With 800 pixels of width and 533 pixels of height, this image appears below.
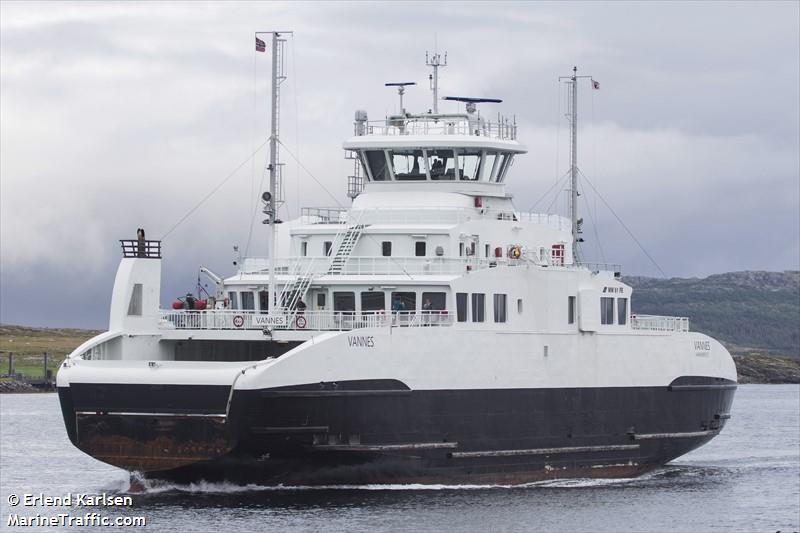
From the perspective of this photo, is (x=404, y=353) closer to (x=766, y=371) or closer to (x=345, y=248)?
(x=345, y=248)

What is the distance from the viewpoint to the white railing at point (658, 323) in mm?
45125

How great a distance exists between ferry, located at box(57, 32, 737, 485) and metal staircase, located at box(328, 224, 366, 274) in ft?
0.15

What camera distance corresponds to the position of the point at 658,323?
1800 inches

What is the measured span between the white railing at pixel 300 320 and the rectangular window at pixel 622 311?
7.25 m

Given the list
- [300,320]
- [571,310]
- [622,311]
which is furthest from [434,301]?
[622,311]

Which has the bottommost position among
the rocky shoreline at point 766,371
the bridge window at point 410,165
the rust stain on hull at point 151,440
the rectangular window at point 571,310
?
the rocky shoreline at point 766,371

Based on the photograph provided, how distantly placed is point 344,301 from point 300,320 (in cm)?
237

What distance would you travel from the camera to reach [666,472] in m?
45.8

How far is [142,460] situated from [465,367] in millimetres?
7647

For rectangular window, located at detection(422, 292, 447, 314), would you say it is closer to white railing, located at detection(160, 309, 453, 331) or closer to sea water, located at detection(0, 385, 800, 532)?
white railing, located at detection(160, 309, 453, 331)

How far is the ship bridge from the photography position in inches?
1688

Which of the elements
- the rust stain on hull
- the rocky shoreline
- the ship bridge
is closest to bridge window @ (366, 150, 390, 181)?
the ship bridge

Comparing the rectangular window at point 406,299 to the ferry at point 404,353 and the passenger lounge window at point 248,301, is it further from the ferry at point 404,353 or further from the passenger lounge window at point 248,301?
the passenger lounge window at point 248,301

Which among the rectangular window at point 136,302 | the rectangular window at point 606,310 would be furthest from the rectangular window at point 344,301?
the rectangular window at point 606,310
